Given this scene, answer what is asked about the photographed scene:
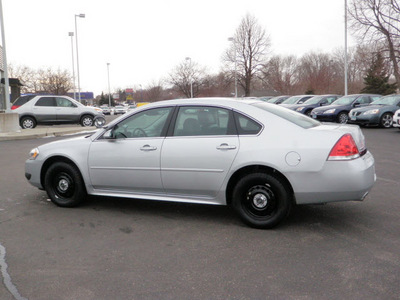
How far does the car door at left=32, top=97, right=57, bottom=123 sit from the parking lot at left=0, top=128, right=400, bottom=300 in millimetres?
14572

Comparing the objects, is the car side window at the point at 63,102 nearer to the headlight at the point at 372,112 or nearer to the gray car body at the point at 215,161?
the headlight at the point at 372,112

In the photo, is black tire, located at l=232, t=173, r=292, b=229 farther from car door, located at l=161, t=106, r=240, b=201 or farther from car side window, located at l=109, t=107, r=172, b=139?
car side window, located at l=109, t=107, r=172, b=139

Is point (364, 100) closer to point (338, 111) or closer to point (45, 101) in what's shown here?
point (338, 111)

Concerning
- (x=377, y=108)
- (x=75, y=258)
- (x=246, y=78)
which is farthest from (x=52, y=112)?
(x=246, y=78)

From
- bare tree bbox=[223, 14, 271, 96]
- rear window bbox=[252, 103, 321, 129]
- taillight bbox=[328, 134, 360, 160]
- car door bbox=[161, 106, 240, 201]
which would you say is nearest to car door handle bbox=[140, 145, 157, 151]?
car door bbox=[161, 106, 240, 201]

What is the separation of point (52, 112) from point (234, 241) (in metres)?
17.2

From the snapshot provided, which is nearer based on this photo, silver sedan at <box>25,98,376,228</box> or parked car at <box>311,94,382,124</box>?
silver sedan at <box>25,98,376,228</box>

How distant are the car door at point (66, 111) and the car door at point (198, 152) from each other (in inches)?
635

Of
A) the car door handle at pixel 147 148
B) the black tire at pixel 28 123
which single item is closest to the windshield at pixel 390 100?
the car door handle at pixel 147 148

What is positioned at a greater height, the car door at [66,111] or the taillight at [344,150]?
the car door at [66,111]

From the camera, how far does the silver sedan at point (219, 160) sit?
409 centimetres

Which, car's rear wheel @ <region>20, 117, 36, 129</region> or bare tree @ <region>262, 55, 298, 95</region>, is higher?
bare tree @ <region>262, 55, 298, 95</region>

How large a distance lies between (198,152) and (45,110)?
16567 millimetres

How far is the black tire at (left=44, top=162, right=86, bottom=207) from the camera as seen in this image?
5.25 meters
